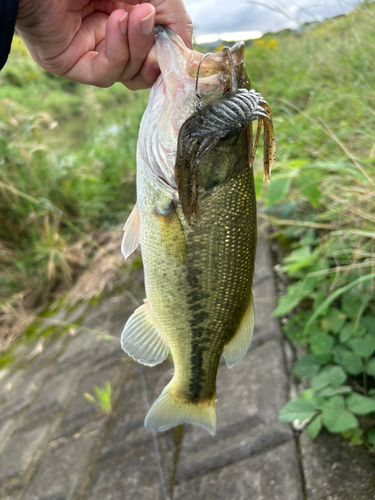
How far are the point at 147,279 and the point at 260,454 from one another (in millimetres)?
1072

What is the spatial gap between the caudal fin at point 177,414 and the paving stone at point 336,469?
462 mm

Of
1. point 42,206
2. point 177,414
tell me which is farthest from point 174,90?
point 42,206

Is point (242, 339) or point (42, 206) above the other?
point (242, 339)

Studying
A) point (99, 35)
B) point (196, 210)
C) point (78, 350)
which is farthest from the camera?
point (78, 350)

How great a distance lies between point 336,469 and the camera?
1.59 meters

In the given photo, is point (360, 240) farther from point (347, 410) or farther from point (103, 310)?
point (103, 310)

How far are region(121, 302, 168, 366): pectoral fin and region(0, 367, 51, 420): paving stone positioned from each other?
6.53 ft

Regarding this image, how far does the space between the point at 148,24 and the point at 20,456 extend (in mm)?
2732

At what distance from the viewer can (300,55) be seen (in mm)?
5625

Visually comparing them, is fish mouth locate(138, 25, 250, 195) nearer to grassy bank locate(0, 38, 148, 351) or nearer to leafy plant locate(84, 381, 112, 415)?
leafy plant locate(84, 381, 112, 415)

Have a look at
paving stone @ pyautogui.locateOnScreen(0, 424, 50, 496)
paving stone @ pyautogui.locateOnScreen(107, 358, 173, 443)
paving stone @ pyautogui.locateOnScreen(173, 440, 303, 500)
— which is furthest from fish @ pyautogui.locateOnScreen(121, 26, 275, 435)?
paving stone @ pyautogui.locateOnScreen(0, 424, 50, 496)

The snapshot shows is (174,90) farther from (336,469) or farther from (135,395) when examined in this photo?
(135,395)

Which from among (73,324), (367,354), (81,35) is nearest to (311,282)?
(367,354)

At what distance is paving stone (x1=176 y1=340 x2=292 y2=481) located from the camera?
188cm
